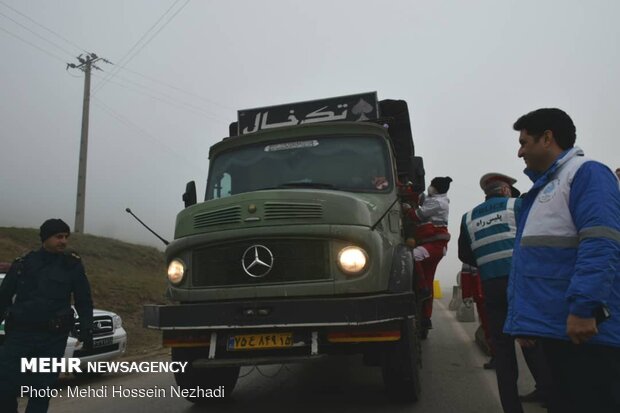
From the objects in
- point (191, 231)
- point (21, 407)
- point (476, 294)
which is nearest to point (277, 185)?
point (191, 231)

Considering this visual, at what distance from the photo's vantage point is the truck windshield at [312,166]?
5160 mm

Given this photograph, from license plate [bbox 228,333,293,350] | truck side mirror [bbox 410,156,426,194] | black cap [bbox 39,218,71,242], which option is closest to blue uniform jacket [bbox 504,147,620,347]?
license plate [bbox 228,333,293,350]

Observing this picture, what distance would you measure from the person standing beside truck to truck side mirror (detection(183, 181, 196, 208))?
2.87 meters

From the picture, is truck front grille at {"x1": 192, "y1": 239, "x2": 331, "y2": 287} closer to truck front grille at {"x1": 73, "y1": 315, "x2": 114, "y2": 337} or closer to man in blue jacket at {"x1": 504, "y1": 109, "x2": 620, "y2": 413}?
man in blue jacket at {"x1": 504, "y1": 109, "x2": 620, "y2": 413}

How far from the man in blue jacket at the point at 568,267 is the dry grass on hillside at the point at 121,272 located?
8.59 metres

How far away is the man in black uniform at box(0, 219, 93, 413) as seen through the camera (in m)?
4.06

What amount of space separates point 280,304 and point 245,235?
68 cm

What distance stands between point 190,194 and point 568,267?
4.60 meters

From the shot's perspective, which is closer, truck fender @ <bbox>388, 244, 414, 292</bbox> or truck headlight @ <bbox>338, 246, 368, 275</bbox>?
truck headlight @ <bbox>338, 246, 368, 275</bbox>

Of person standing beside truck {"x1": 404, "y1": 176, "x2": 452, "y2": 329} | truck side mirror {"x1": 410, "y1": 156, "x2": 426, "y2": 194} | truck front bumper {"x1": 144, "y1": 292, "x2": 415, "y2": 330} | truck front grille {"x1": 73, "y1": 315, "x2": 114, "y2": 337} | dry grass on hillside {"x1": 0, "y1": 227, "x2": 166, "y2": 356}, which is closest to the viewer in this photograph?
truck front bumper {"x1": 144, "y1": 292, "x2": 415, "y2": 330}

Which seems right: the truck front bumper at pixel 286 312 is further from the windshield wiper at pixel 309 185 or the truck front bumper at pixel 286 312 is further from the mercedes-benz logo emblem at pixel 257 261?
the windshield wiper at pixel 309 185

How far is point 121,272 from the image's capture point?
21484 mm

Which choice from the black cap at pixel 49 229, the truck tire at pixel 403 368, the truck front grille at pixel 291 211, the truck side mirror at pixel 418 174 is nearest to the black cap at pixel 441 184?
the truck side mirror at pixel 418 174

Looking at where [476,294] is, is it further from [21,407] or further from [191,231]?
[21,407]
